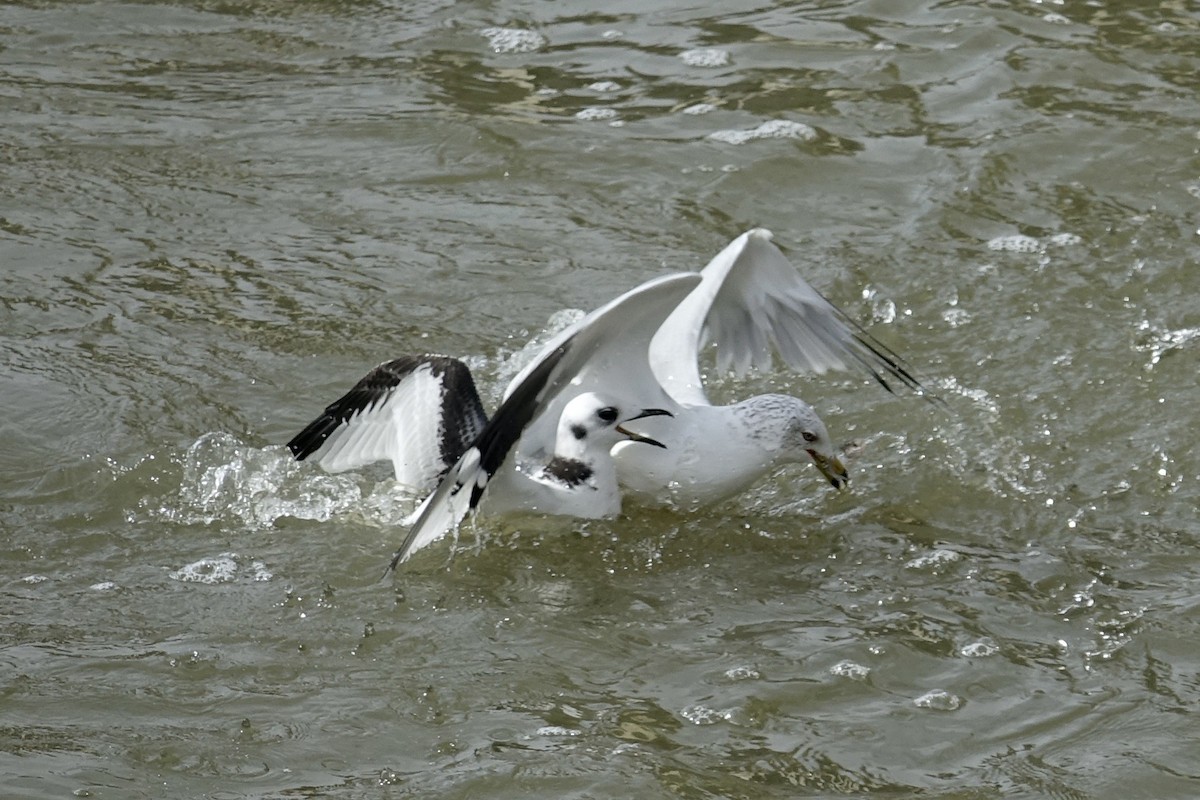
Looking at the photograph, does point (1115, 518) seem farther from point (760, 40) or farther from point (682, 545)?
point (760, 40)

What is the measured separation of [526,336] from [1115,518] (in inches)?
102

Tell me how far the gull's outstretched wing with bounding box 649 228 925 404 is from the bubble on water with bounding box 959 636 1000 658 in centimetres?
157

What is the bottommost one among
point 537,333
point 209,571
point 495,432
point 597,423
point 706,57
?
point 209,571

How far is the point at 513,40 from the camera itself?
10.0 meters

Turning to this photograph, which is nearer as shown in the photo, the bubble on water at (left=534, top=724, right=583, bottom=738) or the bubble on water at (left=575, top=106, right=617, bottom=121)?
the bubble on water at (left=534, top=724, right=583, bottom=738)

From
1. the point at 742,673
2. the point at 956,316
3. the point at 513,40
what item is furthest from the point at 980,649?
the point at 513,40

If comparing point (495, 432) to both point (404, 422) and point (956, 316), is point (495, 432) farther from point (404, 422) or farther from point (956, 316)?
point (956, 316)

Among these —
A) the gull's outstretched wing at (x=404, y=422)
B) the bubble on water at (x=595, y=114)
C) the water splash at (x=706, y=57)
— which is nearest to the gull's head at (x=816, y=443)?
the gull's outstretched wing at (x=404, y=422)

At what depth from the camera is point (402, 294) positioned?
24.5ft

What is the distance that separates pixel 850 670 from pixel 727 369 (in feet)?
7.37

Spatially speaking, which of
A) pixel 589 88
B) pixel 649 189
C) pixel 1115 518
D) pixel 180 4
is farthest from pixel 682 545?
pixel 180 4

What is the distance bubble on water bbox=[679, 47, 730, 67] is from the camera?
9695 millimetres

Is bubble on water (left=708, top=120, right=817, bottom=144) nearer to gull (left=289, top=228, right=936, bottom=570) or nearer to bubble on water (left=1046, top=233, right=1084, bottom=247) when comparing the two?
bubble on water (left=1046, top=233, right=1084, bottom=247)

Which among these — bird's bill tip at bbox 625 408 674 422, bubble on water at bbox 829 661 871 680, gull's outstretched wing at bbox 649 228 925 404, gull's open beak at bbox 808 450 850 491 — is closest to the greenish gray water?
bubble on water at bbox 829 661 871 680
